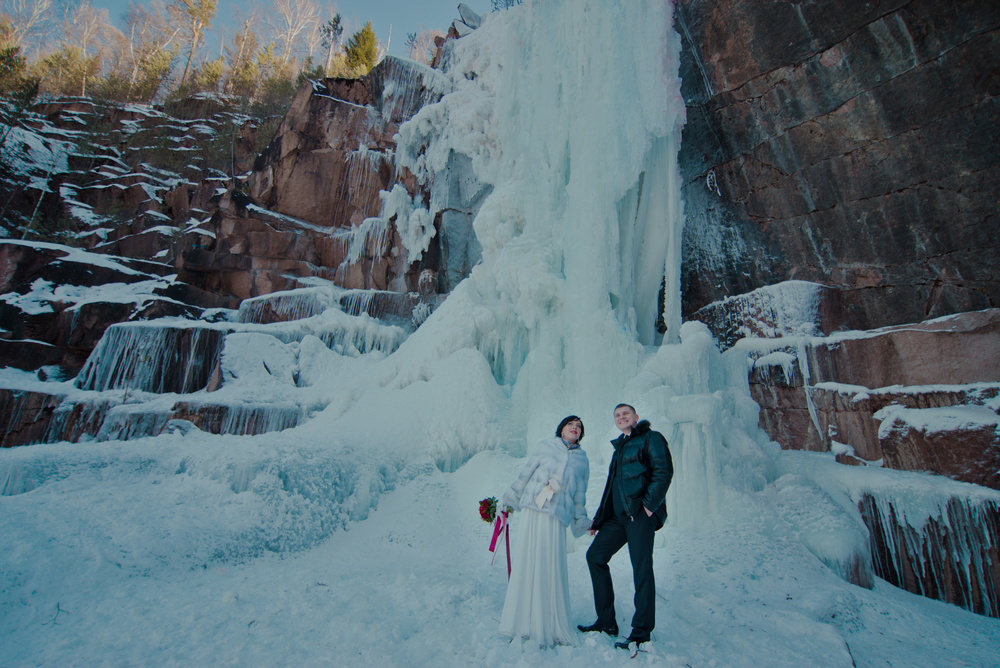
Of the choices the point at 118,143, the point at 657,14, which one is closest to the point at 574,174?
the point at 657,14

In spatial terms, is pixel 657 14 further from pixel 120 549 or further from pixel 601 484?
pixel 120 549

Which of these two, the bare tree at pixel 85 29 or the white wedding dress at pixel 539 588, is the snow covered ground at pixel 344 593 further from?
the bare tree at pixel 85 29

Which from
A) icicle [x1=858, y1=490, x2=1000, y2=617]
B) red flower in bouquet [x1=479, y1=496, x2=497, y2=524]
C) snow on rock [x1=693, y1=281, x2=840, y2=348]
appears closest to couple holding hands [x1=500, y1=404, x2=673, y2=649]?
red flower in bouquet [x1=479, y1=496, x2=497, y2=524]

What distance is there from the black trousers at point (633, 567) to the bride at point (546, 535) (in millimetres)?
152

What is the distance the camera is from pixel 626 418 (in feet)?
9.83

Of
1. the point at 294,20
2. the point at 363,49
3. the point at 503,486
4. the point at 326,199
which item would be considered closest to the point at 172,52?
the point at 294,20

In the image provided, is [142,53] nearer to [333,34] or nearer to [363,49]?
[333,34]

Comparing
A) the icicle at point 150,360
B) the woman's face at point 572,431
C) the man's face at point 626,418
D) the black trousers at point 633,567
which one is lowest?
Result: the black trousers at point 633,567

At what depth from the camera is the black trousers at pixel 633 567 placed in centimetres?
267

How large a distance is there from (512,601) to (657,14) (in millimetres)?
9717

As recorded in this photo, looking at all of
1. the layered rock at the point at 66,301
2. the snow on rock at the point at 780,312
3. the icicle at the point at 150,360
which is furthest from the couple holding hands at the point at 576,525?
the layered rock at the point at 66,301

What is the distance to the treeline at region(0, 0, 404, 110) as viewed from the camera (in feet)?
86.1

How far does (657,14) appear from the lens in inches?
337

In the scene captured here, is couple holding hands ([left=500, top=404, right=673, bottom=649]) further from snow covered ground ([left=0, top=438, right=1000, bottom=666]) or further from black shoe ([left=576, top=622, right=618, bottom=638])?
snow covered ground ([left=0, top=438, right=1000, bottom=666])
